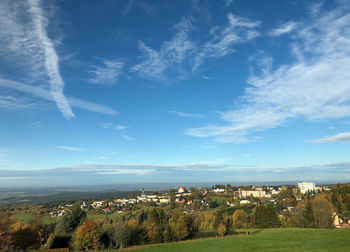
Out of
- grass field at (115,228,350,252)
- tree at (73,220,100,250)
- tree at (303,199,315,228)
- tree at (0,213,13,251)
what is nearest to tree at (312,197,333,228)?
tree at (303,199,315,228)

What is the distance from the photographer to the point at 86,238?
28297mm

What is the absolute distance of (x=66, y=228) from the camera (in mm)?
32938

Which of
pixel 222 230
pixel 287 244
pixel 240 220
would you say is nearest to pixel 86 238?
pixel 222 230

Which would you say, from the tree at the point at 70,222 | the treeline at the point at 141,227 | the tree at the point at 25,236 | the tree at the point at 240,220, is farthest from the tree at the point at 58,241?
the tree at the point at 240,220

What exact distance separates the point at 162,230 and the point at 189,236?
512 cm

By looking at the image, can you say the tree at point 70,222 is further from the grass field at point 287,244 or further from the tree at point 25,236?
the grass field at point 287,244

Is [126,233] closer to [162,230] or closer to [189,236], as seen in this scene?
[162,230]

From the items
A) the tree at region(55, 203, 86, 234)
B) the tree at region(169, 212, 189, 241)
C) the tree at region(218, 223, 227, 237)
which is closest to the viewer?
the tree at region(55, 203, 86, 234)

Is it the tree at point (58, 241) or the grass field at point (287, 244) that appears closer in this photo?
the grass field at point (287, 244)

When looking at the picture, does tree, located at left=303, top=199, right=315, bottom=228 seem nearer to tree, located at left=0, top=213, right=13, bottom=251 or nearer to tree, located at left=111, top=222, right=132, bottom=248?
tree, located at left=111, top=222, right=132, bottom=248

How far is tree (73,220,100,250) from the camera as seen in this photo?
2798 centimetres

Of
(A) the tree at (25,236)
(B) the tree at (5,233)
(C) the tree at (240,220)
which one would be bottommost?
(C) the tree at (240,220)

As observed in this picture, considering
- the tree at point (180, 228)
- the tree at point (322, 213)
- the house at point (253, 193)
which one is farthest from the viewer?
the house at point (253, 193)

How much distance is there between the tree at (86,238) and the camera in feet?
91.8
